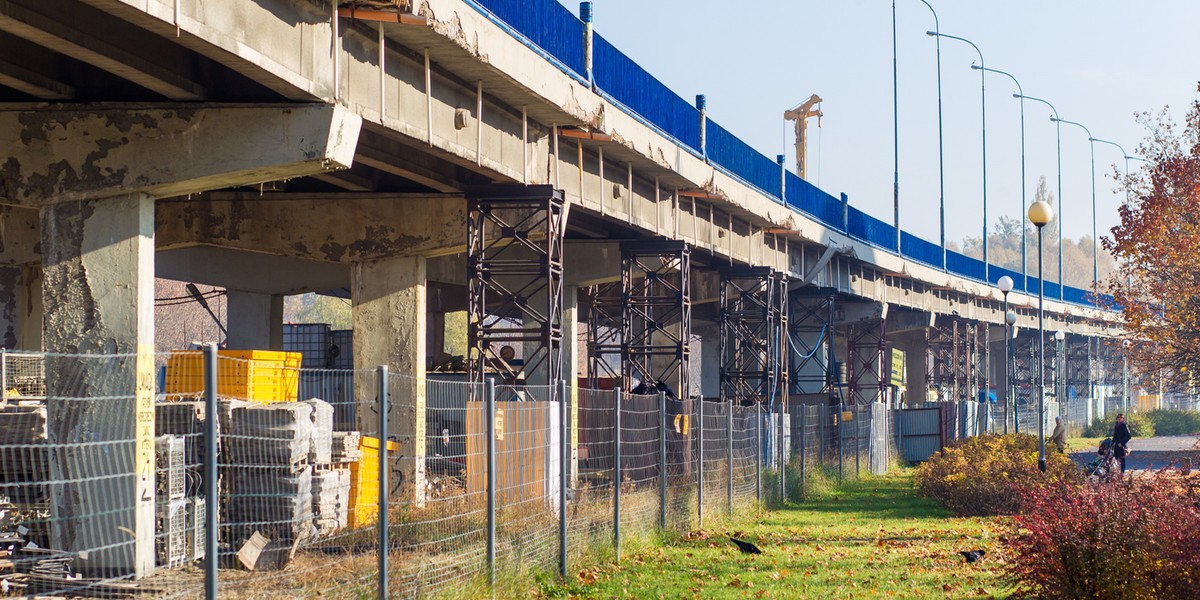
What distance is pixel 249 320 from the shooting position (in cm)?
3634

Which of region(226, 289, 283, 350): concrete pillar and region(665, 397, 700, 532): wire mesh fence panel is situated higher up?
region(226, 289, 283, 350): concrete pillar

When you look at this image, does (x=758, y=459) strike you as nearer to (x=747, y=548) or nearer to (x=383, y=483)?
(x=747, y=548)

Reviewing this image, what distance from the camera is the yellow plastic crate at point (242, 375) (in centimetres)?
1844

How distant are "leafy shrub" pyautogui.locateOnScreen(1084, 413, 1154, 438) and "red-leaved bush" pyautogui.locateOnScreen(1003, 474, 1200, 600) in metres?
66.0

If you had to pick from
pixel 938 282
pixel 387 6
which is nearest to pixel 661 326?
pixel 387 6

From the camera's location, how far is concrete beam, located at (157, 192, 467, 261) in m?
24.3

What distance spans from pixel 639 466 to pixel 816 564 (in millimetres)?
2566

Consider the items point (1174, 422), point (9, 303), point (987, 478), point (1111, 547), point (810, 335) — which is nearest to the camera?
point (1111, 547)

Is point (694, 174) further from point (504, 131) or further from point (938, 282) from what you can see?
point (938, 282)

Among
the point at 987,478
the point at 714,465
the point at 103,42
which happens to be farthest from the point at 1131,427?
the point at 103,42

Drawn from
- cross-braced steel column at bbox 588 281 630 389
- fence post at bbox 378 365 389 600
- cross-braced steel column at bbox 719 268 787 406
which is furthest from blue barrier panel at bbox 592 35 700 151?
fence post at bbox 378 365 389 600

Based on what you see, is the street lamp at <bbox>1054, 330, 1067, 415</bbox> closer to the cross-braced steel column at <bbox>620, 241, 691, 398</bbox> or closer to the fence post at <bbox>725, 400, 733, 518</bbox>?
the cross-braced steel column at <bbox>620, 241, 691, 398</bbox>

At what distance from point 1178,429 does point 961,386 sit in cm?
1590

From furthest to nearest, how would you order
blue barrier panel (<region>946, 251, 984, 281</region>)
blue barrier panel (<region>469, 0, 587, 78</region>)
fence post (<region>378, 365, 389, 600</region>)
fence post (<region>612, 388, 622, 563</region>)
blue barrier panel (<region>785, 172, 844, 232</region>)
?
1. blue barrier panel (<region>946, 251, 984, 281</region>)
2. blue barrier panel (<region>785, 172, 844, 232</region>)
3. blue barrier panel (<region>469, 0, 587, 78</region>)
4. fence post (<region>612, 388, 622, 563</region>)
5. fence post (<region>378, 365, 389, 600</region>)
